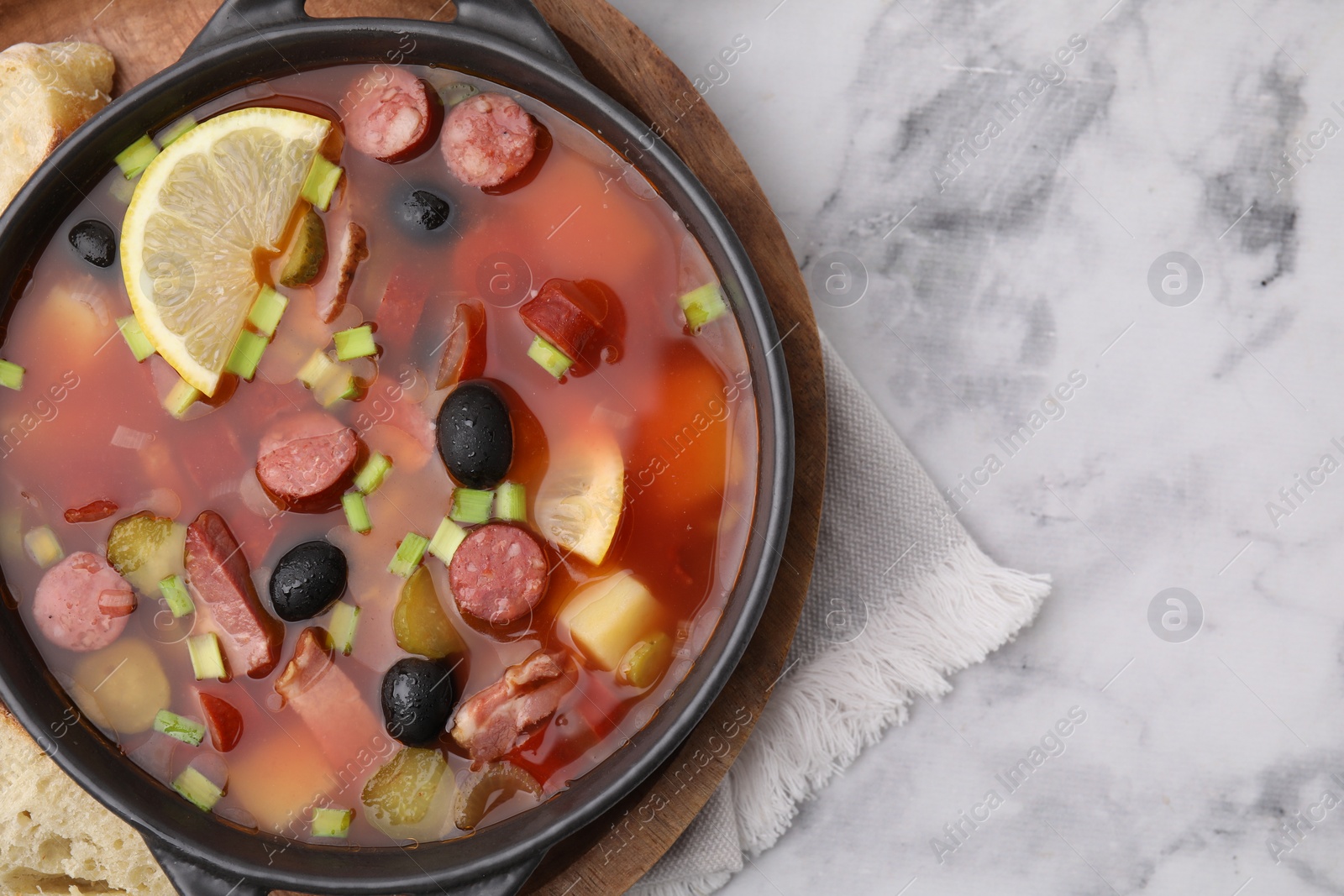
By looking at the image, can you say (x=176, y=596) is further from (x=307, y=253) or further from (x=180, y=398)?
(x=307, y=253)

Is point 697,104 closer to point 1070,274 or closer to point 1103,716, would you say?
point 1070,274

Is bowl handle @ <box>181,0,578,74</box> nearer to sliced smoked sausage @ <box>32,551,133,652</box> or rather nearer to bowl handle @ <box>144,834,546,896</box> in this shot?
sliced smoked sausage @ <box>32,551,133,652</box>

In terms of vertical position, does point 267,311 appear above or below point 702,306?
above

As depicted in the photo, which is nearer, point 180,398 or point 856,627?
point 180,398

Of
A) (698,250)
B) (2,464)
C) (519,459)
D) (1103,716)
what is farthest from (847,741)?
(2,464)

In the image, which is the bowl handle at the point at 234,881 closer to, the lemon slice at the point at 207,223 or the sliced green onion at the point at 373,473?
the sliced green onion at the point at 373,473

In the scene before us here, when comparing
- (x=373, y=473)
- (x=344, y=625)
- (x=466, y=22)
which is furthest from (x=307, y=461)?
(x=466, y=22)

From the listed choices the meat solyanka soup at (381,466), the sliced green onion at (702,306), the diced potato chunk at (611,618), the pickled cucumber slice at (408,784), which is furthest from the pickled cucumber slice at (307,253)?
the pickled cucumber slice at (408,784)
